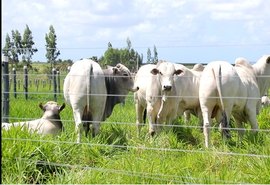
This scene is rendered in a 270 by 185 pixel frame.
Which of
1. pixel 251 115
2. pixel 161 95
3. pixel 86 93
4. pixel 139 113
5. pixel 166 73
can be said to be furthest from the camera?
pixel 139 113

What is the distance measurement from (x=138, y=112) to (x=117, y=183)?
15.1 ft

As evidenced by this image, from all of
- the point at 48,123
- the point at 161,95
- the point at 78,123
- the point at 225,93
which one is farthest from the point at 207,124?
the point at 48,123

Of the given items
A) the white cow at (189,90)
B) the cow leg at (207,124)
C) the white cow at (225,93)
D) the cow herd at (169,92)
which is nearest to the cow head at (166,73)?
the cow herd at (169,92)

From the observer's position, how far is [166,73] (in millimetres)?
7418

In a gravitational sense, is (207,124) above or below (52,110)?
below

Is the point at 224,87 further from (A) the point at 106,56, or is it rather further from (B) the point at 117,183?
(A) the point at 106,56

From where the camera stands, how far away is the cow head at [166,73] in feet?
23.8

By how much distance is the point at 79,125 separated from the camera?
6.54 meters

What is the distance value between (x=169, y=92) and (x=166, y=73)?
1.09ft

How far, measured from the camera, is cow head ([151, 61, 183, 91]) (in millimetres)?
7245

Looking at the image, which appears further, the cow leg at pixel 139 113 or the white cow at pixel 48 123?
the cow leg at pixel 139 113

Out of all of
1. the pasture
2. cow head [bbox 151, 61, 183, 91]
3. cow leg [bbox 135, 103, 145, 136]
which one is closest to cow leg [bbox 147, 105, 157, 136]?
cow head [bbox 151, 61, 183, 91]

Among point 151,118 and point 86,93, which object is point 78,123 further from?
point 151,118

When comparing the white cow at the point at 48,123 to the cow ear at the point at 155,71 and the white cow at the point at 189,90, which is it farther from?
the white cow at the point at 189,90
